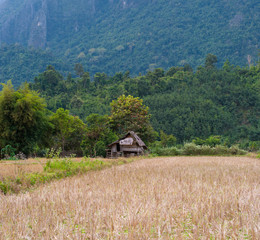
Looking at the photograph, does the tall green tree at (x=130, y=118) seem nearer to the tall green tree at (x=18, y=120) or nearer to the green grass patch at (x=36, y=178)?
the tall green tree at (x=18, y=120)

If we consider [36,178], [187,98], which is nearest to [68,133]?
[36,178]

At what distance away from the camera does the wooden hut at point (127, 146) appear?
93.7 ft

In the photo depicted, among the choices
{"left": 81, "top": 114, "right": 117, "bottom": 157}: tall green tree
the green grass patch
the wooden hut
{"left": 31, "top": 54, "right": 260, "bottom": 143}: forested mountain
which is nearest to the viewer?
the green grass patch

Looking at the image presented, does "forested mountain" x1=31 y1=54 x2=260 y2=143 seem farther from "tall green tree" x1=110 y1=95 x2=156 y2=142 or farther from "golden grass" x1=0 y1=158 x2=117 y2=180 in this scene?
"golden grass" x1=0 y1=158 x2=117 y2=180

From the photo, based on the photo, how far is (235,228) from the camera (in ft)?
6.81

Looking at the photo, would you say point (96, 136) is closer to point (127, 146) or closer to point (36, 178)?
point (127, 146)

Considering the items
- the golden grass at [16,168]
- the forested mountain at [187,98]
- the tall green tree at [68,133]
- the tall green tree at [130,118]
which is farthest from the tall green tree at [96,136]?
the forested mountain at [187,98]

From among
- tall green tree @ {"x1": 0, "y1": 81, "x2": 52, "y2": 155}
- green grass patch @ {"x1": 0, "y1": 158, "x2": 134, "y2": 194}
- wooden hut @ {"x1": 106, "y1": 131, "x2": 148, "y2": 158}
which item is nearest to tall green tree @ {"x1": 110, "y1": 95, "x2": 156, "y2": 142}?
wooden hut @ {"x1": 106, "y1": 131, "x2": 148, "y2": 158}

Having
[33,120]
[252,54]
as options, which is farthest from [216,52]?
[33,120]

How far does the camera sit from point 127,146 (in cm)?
2941

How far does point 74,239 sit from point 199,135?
6317cm

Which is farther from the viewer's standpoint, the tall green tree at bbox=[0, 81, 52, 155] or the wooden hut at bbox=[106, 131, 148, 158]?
the wooden hut at bbox=[106, 131, 148, 158]

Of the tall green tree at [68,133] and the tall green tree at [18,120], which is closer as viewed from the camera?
the tall green tree at [18,120]

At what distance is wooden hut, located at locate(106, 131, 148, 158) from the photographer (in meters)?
28.5
